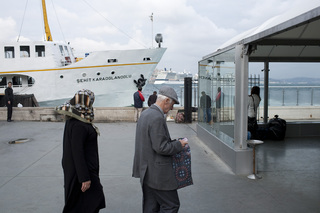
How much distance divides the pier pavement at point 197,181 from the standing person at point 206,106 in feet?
2.61

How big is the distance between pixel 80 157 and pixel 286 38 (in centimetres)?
527

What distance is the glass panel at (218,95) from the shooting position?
20.5 ft

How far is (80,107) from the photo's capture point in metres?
2.96

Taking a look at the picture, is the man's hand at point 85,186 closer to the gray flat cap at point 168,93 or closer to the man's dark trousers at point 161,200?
the man's dark trousers at point 161,200

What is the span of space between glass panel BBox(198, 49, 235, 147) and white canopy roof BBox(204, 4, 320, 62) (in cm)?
32

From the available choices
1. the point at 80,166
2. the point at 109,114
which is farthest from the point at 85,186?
the point at 109,114

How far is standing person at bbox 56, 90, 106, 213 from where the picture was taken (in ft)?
9.63

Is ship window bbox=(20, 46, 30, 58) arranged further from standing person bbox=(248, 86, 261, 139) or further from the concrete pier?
standing person bbox=(248, 86, 261, 139)

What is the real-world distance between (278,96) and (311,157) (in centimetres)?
863

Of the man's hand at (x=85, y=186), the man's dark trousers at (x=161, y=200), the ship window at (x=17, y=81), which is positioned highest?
the ship window at (x=17, y=81)

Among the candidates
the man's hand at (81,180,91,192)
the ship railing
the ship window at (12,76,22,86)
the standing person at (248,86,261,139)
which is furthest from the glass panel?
the ship window at (12,76,22,86)

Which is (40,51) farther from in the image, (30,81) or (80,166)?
(80,166)

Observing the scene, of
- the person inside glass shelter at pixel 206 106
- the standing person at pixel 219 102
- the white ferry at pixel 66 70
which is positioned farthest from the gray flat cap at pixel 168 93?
the white ferry at pixel 66 70

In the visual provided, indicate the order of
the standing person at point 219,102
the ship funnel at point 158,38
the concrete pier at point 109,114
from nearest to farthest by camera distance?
the standing person at point 219,102 → the concrete pier at point 109,114 → the ship funnel at point 158,38
